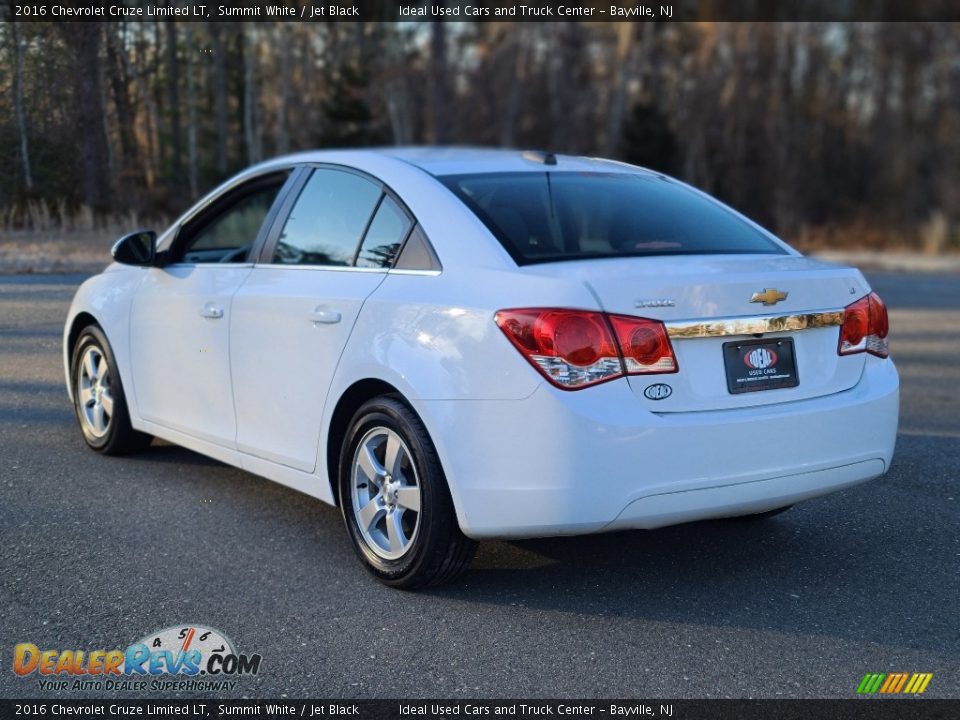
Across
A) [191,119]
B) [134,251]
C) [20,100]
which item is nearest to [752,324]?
[134,251]

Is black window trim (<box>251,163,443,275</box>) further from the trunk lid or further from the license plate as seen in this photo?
the license plate

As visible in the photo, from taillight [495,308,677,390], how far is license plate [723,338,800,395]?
331mm

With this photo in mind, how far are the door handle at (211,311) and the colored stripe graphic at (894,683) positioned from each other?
10.5 ft

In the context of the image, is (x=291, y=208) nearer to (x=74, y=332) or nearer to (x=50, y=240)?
(x=74, y=332)

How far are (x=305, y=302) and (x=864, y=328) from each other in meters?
2.25

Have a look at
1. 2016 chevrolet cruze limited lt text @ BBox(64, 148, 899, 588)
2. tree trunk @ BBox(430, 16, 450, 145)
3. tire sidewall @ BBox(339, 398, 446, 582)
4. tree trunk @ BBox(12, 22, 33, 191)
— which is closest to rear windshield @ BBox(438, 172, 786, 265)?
2016 chevrolet cruze limited lt text @ BBox(64, 148, 899, 588)

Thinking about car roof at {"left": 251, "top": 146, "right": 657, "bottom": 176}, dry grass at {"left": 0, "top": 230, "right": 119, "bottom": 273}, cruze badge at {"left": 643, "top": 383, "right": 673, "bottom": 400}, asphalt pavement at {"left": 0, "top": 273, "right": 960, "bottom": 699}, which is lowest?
asphalt pavement at {"left": 0, "top": 273, "right": 960, "bottom": 699}

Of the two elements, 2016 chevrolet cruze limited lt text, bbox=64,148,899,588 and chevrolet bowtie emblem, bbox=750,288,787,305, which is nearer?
2016 chevrolet cruze limited lt text, bbox=64,148,899,588

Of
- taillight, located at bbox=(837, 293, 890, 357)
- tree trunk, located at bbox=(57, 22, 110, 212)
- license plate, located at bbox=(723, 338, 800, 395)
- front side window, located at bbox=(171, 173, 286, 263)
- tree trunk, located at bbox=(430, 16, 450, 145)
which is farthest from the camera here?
tree trunk, located at bbox=(430, 16, 450, 145)

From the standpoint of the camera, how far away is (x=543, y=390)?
3.81m

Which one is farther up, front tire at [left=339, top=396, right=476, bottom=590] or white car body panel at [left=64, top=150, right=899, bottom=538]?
white car body panel at [left=64, top=150, right=899, bottom=538]

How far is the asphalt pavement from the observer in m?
3.60

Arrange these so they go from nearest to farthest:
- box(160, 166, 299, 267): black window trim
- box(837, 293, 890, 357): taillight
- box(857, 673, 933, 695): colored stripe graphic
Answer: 1. box(857, 673, 933, 695): colored stripe graphic
2. box(837, 293, 890, 357): taillight
3. box(160, 166, 299, 267): black window trim

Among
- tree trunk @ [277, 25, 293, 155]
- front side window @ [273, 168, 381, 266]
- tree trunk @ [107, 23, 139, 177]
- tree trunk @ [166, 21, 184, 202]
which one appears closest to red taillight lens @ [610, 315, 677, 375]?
front side window @ [273, 168, 381, 266]
